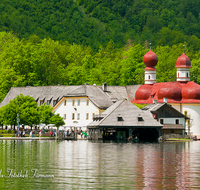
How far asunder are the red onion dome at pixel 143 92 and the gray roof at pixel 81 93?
3889 mm

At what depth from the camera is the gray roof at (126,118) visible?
9169 centimetres

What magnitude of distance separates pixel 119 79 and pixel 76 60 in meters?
20.0

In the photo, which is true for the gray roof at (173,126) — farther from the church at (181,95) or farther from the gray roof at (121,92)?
the gray roof at (121,92)

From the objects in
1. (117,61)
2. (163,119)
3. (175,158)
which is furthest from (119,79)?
(175,158)

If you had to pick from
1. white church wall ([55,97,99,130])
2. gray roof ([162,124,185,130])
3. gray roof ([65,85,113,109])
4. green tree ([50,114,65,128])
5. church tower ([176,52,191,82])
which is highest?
church tower ([176,52,191,82])

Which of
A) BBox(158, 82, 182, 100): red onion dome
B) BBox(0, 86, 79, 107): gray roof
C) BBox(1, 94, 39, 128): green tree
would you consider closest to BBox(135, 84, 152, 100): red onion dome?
BBox(158, 82, 182, 100): red onion dome

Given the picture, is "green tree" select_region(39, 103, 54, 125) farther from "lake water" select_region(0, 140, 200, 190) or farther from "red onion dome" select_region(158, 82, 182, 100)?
"lake water" select_region(0, 140, 200, 190)

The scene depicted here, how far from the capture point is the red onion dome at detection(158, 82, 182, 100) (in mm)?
111375

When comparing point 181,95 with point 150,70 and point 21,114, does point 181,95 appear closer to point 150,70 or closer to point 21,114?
point 150,70

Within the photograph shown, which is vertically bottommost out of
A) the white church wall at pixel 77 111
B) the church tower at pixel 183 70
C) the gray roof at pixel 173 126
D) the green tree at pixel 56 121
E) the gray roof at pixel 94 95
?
the gray roof at pixel 173 126

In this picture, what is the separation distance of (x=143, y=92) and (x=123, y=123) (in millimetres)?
Result: 26703

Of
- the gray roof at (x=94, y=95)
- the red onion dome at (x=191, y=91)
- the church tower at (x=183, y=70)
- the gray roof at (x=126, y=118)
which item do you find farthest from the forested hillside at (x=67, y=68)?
the gray roof at (x=126, y=118)

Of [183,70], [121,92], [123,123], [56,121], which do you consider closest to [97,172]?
[123,123]

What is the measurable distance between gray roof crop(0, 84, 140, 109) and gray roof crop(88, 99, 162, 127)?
57.4ft
